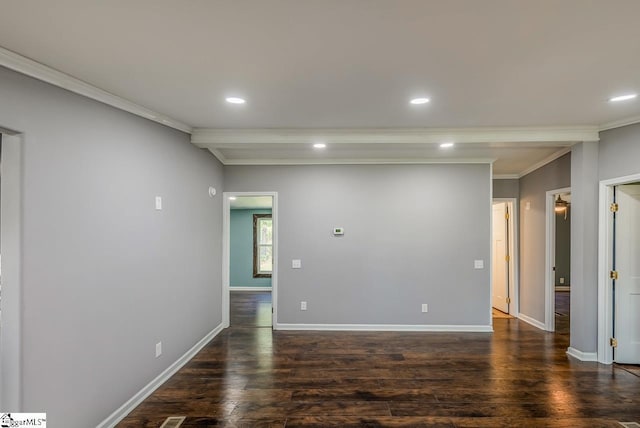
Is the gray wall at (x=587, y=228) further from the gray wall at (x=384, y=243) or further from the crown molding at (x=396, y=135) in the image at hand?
the gray wall at (x=384, y=243)

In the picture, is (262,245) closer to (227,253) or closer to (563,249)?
(227,253)

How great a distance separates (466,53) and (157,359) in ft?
12.0

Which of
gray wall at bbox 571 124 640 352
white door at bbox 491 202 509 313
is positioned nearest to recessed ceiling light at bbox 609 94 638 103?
gray wall at bbox 571 124 640 352

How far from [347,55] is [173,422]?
300cm

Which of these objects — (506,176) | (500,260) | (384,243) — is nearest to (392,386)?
(384,243)

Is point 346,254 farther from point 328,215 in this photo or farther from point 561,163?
point 561,163

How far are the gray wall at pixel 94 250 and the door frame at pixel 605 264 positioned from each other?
15.3 ft

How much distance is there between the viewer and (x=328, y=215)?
16.5 ft

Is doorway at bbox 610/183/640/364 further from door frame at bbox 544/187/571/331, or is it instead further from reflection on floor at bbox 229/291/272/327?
reflection on floor at bbox 229/291/272/327

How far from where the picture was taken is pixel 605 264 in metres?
3.64

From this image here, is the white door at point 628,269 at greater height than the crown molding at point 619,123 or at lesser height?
lesser

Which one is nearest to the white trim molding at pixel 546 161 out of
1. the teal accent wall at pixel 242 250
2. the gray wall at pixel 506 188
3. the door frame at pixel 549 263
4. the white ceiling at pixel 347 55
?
the gray wall at pixel 506 188

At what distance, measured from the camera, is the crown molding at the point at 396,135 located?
3.68 m

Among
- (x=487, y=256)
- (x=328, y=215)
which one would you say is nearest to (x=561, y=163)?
(x=487, y=256)
